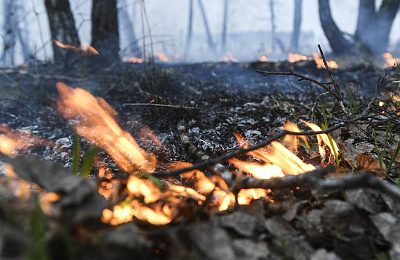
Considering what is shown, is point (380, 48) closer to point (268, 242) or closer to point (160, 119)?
point (160, 119)

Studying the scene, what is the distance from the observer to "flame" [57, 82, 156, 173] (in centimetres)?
198

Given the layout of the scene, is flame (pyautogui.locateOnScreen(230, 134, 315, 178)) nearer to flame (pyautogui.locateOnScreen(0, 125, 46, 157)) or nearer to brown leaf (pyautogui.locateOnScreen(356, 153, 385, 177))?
brown leaf (pyautogui.locateOnScreen(356, 153, 385, 177))

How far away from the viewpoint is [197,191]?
1387 millimetres

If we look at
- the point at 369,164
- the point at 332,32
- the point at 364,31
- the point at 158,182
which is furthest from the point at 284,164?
the point at 364,31

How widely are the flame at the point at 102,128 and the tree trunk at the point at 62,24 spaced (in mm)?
1288

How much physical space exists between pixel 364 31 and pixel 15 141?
31.6 feet

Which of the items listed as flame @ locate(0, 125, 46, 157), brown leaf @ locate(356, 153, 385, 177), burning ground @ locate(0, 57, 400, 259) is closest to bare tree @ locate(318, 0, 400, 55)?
burning ground @ locate(0, 57, 400, 259)

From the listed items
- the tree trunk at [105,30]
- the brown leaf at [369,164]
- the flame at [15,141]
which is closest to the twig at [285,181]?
the brown leaf at [369,164]

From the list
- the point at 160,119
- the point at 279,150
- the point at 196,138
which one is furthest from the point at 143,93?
the point at 279,150

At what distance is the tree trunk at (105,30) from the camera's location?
4.84 m

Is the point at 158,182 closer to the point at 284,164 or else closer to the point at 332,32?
the point at 284,164

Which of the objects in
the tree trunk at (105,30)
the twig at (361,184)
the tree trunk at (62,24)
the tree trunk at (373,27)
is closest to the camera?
the twig at (361,184)

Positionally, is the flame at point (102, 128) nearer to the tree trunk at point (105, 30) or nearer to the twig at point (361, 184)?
the twig at point (361, 184)

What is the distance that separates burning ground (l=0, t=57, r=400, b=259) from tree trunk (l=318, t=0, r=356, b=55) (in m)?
6.74
